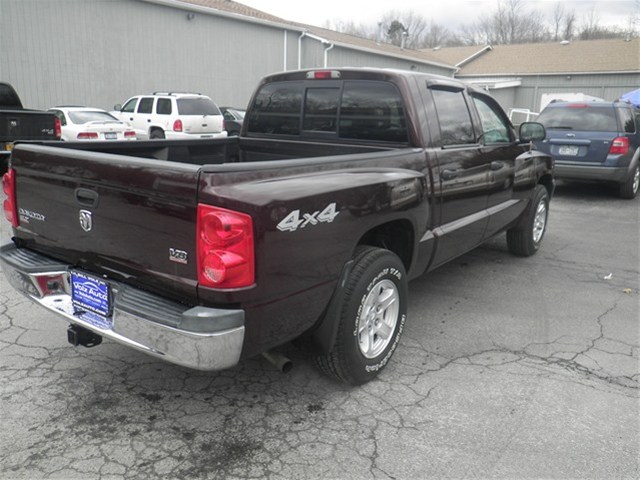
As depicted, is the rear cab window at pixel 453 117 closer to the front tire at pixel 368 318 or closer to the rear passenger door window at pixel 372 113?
the rear passenger door window at pixel 372 113

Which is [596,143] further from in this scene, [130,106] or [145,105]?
[130,106]

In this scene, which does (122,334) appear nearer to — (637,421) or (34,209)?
(34,209)

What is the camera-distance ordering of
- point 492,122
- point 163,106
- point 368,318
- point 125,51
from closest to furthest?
point 368,318 < point 492,122 < point 163,106 < point 125,51

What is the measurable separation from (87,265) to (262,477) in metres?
1.45

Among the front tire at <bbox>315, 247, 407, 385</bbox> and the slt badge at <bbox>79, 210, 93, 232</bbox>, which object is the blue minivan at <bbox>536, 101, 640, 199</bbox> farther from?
the slt badge at <bbox>79, 210, 93, 232</bbox>

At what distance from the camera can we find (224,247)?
233cm

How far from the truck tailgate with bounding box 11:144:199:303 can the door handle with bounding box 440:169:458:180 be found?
85.2 inches

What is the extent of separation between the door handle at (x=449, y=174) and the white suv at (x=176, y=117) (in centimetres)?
1233

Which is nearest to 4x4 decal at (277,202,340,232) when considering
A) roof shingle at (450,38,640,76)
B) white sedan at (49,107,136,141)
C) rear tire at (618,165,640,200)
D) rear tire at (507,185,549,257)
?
rear tire at (507,185,549,257)

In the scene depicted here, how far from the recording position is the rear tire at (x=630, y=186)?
10.2 metres

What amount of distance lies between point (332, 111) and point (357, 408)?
89.4 inches

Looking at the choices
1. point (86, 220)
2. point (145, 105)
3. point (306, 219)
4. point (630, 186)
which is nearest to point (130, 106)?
point (145, 105)

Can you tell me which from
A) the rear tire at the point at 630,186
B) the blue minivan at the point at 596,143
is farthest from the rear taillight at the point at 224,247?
the rear tire at the point at 630,186

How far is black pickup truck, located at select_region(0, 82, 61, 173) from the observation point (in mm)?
9445
